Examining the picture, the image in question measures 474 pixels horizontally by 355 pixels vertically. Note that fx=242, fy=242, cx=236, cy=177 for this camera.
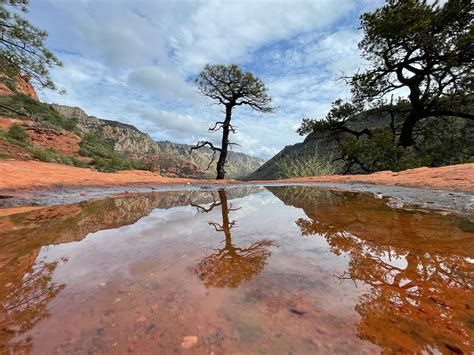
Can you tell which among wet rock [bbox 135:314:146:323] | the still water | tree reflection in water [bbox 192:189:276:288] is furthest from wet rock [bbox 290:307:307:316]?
wet rock [bbox 135:314:146:323]

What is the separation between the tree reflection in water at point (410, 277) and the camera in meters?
0.94

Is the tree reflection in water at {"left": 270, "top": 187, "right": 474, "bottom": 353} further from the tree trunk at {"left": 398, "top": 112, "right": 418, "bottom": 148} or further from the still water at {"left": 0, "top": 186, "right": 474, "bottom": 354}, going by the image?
the tree trunk at {"left": 398, "top": 112, "right": 418, "bottom": 148}

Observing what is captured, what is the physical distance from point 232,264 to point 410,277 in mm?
1096

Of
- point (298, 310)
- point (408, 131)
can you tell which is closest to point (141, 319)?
point (298, 310)

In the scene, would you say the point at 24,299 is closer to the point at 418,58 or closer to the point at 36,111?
the point at 418,58

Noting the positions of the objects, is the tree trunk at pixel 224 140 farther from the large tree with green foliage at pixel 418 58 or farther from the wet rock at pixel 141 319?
the wet rock at pixel 141 319

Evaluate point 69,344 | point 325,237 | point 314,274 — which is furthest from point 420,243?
point 69,344

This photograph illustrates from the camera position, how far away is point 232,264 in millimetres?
1711

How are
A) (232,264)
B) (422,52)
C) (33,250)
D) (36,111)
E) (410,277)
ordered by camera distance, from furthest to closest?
(36,111), (422,52), (33,250), (232,264), (410,277)

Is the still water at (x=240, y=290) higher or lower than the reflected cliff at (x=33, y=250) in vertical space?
lower

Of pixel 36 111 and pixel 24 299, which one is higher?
pixel 36 111

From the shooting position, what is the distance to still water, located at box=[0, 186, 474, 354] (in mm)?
940

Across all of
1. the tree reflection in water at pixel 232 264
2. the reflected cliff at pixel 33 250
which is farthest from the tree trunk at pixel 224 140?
the tree reflection in water at pixel 232 264

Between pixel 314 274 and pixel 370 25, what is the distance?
46.0ft
